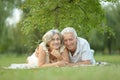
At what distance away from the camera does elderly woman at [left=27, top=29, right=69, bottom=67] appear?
11.1m

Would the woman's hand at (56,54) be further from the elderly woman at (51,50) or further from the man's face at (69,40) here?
the man's face at (69,40)

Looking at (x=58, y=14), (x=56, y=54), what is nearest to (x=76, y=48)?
(x=56, y=54)

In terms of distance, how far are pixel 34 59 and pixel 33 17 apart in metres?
7.05

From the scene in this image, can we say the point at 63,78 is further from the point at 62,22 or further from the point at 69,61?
the point at 62,22

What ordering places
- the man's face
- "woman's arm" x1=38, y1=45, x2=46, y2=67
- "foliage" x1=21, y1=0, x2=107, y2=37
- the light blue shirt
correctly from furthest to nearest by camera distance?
"foliage" x1=21, y1=0, x2=107, y2=37 → the light blue shirt → the man's face → "woman's arm" x1=38, y1=45, x2=46, y2=67

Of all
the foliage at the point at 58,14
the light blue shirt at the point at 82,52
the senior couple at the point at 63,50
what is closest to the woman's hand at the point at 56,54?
the senior couple at the point at 63,50

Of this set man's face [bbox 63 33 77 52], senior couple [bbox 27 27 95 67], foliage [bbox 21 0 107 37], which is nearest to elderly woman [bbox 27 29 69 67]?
senior couple [bbox 27 27 95 67]

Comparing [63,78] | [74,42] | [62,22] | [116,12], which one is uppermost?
[116,12]

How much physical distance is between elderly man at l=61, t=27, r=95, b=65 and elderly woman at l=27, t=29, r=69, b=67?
0.19 m

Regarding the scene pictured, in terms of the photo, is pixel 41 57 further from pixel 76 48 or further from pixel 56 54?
pixel 76 48

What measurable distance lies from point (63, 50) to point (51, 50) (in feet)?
1.07

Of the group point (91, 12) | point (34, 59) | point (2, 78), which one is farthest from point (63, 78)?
point (91, 12)

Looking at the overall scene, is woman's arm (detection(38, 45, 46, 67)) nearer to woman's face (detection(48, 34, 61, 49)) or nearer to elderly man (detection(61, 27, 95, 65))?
woman's face (detection(48, 34, 61, 49))

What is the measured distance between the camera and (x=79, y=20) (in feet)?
64.2
